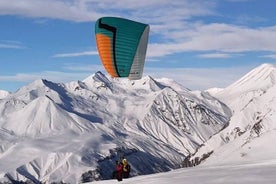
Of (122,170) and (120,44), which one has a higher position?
(120,44)

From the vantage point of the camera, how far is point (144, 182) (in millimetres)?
37594

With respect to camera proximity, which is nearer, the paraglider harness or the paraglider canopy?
the paraglider canopy

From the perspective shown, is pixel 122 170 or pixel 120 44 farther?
pixel 122 170

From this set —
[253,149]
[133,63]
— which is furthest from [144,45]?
[253,149]

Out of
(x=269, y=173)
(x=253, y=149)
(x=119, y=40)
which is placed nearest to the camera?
(x=269, y=173)

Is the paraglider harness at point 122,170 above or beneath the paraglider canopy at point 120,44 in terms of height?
beneath

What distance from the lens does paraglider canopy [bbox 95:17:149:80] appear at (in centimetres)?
4403

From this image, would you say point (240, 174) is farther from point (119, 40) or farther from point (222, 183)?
point (119, 40)

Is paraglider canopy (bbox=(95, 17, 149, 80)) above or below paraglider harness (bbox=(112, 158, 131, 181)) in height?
above

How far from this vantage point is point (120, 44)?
44000mm

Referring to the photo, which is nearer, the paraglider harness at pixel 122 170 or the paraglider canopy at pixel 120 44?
the paraglider canopy at pixel 120 44

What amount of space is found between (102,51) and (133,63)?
9.23 feet

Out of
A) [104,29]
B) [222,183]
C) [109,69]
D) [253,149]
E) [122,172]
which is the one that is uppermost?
[104,29]

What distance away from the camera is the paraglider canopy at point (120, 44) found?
44.0 metres
